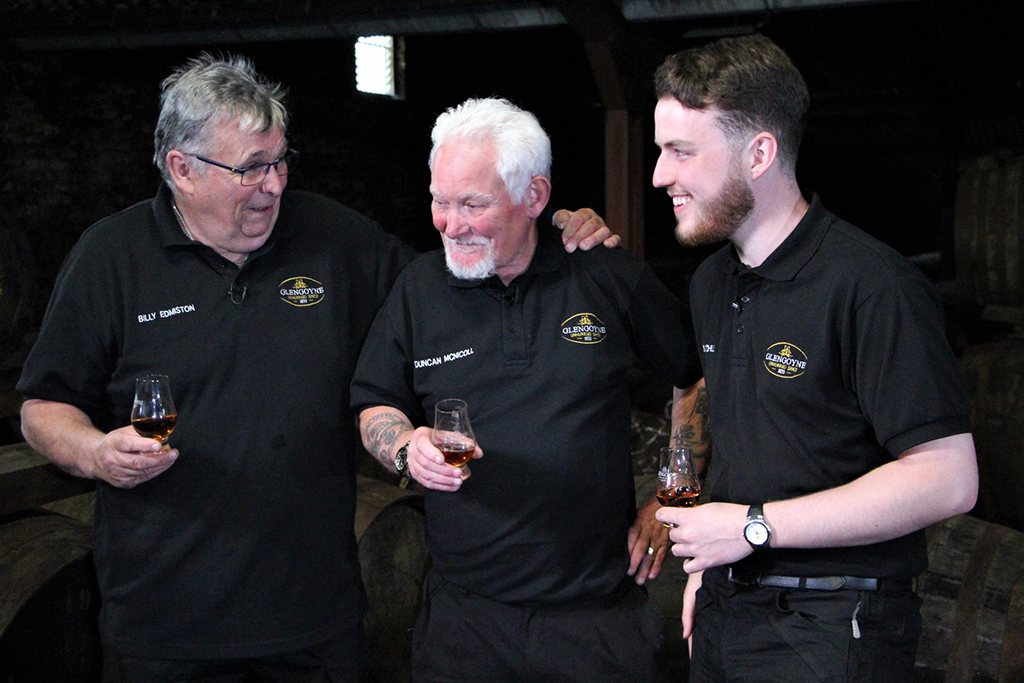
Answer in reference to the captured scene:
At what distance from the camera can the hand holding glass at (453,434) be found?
191 cm

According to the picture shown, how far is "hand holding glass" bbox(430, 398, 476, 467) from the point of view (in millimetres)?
1911

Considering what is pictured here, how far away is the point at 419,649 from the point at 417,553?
3.69 feet

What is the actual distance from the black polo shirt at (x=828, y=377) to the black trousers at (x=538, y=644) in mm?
454

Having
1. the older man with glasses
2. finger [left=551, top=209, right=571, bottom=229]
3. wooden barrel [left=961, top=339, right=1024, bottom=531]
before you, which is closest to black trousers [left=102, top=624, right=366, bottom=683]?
the older man with glasses

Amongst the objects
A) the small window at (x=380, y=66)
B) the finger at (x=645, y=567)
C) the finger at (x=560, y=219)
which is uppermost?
the small window at (x=380, y=66)

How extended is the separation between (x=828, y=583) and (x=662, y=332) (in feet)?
2.47

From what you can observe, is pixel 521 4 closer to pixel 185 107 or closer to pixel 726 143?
pixel 185 107

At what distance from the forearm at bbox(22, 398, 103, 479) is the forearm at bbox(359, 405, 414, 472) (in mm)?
613

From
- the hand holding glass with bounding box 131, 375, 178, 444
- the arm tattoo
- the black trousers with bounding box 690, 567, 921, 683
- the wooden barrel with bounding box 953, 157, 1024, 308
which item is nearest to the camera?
the black trousers with bounding box 690, 567, 921, 683

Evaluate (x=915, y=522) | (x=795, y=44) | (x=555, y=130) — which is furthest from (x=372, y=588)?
(x=555, y=130)

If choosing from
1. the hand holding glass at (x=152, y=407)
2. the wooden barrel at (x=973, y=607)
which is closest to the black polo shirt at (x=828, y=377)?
the wooden barrel at (x=973, y=607)

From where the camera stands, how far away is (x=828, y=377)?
5.62ft

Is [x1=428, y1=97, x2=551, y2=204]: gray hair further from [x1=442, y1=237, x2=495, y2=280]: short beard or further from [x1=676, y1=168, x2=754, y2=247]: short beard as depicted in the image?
[x1=676, y1=168, x2=754, y2=247]: short beard

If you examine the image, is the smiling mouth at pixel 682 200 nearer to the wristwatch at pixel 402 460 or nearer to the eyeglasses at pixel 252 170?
the wristwatch at pixel 402 460
